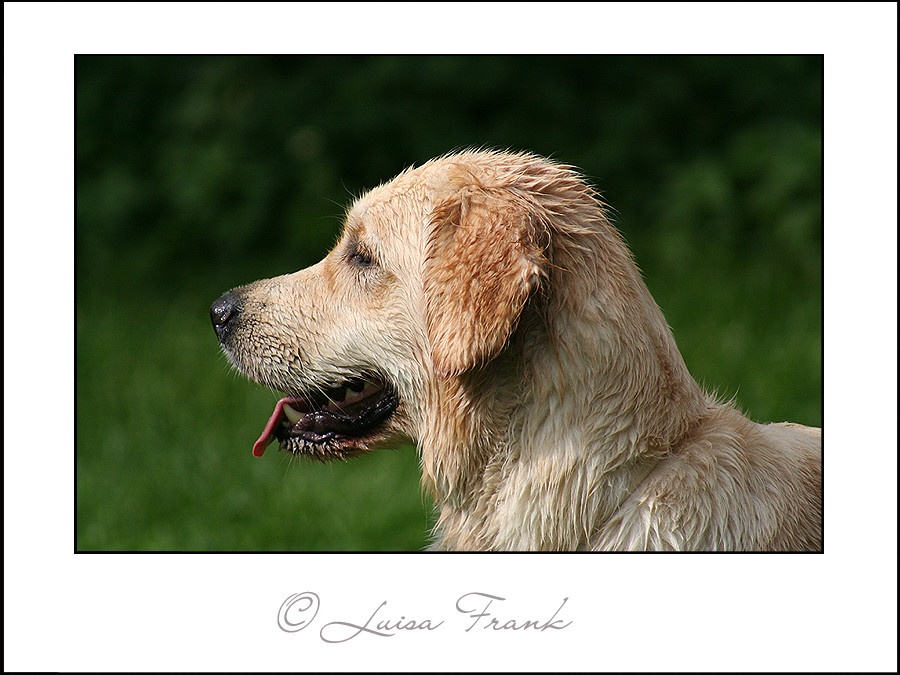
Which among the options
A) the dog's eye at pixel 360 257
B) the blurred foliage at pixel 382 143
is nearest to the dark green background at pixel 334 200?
the blurred foliage at pixel 382 143

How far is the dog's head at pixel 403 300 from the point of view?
2.49 metres

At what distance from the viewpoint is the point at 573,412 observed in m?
2.60

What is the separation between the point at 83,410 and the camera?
22.0ft

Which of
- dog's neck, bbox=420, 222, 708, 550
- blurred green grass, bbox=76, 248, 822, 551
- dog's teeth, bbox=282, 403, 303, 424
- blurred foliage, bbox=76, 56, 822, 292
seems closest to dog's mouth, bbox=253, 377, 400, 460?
dog's teeth, bbox=282, 403, 303, 424

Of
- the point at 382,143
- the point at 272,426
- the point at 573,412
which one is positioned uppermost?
the point at 382,143

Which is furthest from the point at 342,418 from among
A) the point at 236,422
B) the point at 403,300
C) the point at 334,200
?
the point at 236,422

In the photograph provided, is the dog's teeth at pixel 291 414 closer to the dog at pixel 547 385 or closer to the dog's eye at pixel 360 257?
the dog at pixel 547 385

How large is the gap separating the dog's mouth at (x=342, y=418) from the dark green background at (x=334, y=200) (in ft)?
9.18

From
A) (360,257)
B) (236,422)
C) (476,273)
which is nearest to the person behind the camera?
(476,273)

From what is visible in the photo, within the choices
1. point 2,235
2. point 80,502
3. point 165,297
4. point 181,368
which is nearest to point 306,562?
point 2,235

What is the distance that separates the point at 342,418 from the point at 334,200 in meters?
3.46

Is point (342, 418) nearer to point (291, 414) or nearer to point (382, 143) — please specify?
point (291, 414)

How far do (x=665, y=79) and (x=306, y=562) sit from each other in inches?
233

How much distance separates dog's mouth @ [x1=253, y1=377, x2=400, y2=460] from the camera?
296 cm
